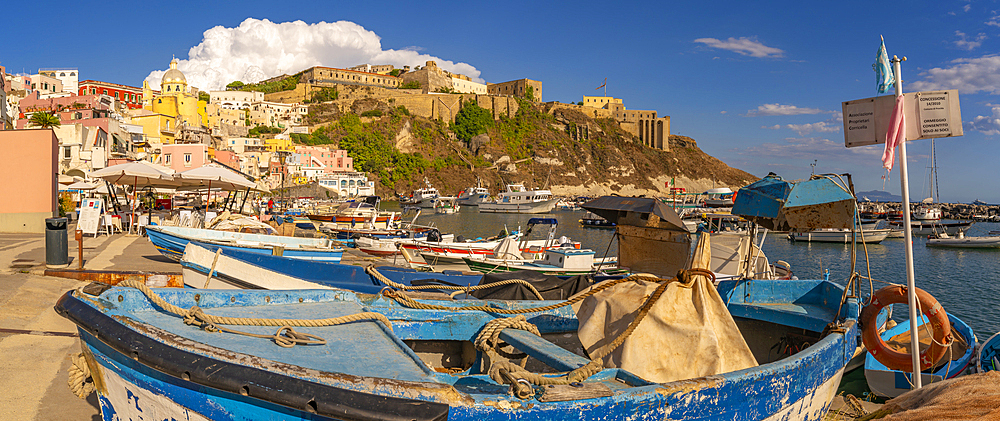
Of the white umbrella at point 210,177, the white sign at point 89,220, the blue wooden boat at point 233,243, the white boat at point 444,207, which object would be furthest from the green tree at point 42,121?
the white boat at point 444,207

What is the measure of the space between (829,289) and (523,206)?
212 feet

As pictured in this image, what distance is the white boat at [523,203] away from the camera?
7056 centimetres

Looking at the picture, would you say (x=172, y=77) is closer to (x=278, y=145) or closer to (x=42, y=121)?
(x=278, y=145)

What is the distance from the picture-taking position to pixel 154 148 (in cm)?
4931

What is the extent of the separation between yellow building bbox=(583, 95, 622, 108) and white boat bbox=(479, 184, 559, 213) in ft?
230

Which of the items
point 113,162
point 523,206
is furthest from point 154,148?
point 523,206

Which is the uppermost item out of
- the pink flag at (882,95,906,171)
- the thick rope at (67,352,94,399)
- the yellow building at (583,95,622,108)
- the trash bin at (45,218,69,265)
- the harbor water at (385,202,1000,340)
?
the yellow building at (583,95,622,108)

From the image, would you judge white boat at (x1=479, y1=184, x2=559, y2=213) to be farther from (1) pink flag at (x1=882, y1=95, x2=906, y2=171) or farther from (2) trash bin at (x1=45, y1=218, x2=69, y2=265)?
(1) pink flag at (x1=882, y1=95, x2=906, y2=171)

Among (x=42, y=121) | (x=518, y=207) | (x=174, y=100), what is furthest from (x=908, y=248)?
(x=174, y=100)

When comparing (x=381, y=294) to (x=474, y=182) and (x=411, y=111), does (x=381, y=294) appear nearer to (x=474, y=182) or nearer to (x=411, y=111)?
(x=474, y=182)

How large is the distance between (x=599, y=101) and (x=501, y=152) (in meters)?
41.7

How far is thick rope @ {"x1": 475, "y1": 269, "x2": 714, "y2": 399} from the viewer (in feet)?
8.27

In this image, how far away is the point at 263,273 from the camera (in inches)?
290

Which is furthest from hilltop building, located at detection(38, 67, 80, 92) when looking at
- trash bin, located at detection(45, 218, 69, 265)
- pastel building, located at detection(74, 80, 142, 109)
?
trash bin, located at detection(45, 218, 69, 265)
